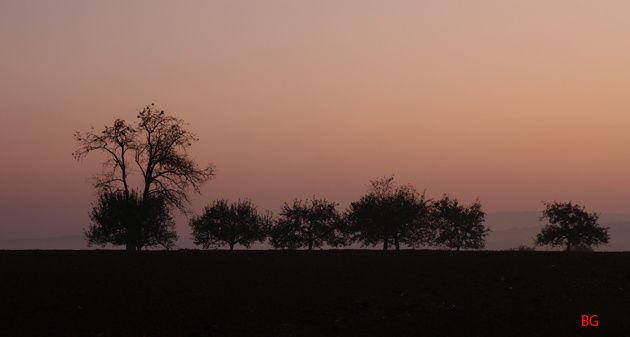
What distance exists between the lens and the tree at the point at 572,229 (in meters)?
75.8

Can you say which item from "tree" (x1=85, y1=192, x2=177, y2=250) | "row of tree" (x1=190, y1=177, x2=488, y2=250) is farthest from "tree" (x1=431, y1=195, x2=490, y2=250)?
"tree" (x1=85, y1=192, x2=177, y2=250)

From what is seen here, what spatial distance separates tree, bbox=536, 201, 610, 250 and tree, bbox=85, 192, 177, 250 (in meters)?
46.9

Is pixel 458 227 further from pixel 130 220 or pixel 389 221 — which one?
pixel 130 220

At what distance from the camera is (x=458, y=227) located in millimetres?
80375
